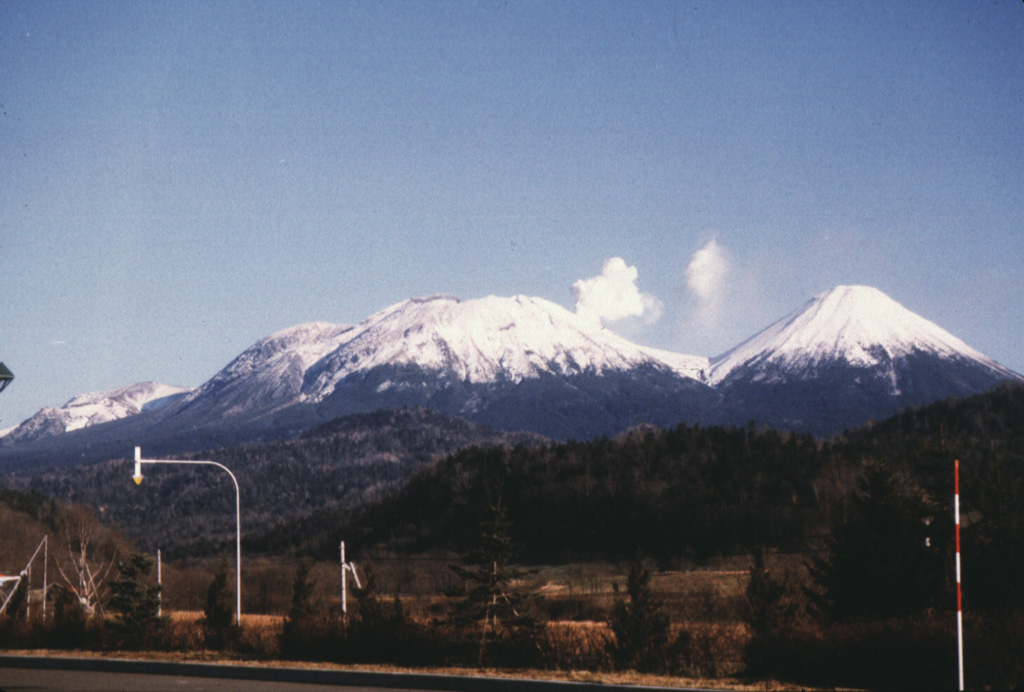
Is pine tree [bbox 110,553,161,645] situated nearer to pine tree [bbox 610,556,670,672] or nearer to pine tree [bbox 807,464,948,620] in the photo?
pine tree [bbox 610,556,670,672]

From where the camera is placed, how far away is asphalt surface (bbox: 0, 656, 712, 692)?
18.3 m

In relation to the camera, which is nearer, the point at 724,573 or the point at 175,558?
the point at 724,573

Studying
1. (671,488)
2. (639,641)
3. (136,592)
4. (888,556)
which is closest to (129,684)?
(639,641)

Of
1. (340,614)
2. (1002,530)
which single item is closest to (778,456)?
(1002,530)

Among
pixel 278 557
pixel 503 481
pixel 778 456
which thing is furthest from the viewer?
pixel 278 557

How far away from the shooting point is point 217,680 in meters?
20.8

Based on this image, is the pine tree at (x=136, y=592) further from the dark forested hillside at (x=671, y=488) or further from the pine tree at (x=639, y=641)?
the dark forested hillside at (x=671, y=488)

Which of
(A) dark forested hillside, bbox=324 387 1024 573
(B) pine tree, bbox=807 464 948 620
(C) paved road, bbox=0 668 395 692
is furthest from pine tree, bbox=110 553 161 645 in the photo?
(A) dark forested hillside, bbox=324 387 1024 573

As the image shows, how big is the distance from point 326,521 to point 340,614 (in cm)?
15803

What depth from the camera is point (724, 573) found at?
94.1 meters

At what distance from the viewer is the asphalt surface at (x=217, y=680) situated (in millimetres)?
18344

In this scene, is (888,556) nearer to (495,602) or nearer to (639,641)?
(495,602)

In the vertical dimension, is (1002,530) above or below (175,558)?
above

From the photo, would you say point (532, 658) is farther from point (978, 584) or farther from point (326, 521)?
point (326, 521)
